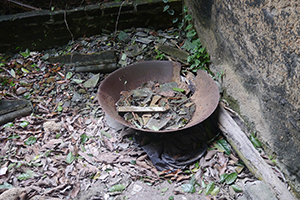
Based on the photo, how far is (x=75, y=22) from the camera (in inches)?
150

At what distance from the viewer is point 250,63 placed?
235 cm

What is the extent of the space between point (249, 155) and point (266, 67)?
3.04 feet

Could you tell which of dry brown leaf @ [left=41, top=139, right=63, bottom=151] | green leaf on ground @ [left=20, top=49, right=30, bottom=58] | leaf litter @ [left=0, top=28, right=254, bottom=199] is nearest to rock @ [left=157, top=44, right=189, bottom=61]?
leaf litter @ [left=0, top=28, right=254, bottom=199]

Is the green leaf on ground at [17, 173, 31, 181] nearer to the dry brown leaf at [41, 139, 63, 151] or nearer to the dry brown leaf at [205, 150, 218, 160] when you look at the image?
the dry brown leaf at [41, 139, 63, 151]

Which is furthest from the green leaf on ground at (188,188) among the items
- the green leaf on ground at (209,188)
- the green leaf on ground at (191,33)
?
the green leaf on ground at (191,33)

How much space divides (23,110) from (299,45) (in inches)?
129

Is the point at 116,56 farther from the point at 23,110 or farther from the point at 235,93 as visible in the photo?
the point at 235,93

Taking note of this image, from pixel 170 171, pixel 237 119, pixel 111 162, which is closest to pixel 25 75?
pixel 111 162

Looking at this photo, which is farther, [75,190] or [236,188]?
[75,190]

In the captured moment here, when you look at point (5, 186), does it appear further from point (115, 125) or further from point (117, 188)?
point (115, 125)

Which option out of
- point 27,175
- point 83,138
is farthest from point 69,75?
point 27,175

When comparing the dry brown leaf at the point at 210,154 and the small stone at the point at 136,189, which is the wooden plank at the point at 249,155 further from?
the small stone at the point at 136,189

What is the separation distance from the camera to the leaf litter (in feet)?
7.82

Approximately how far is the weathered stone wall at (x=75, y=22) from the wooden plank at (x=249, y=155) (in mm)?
2090
